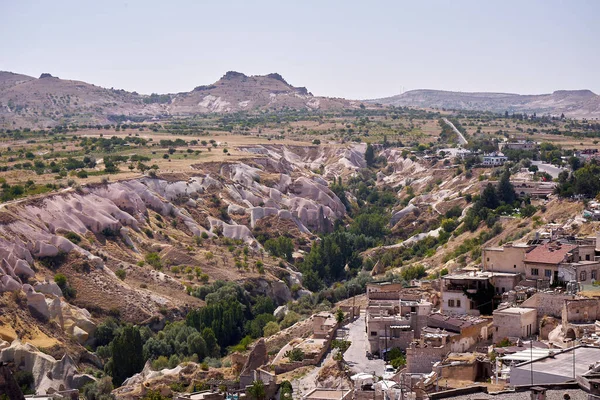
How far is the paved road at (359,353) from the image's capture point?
109 feet

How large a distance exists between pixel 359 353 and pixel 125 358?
1070 cm

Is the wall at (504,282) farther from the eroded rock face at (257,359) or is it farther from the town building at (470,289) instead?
the eroded rock face at (257,359)

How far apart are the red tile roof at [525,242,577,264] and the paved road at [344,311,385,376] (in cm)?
644

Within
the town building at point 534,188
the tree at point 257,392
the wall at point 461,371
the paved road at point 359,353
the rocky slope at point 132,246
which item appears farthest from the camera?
the town building at point 534,188

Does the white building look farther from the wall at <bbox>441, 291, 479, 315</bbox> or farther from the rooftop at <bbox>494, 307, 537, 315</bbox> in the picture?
the rooftop at <bbox>494, 307, 537, 315</bbox>

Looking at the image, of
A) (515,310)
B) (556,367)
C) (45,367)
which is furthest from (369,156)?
(556,367)

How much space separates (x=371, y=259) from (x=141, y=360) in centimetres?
2562

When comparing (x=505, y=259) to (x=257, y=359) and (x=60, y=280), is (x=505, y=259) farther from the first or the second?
(x=60, y=280)

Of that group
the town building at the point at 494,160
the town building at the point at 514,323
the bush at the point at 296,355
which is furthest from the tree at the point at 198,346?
the town building at the point at 494,160

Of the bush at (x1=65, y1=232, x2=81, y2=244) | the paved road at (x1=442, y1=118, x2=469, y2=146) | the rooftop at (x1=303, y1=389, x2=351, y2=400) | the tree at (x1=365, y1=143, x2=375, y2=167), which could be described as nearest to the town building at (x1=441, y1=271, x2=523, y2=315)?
the rooftop at (x1=303, y1=389, x2=351, y2=400)

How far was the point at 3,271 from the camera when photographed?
4972 cm

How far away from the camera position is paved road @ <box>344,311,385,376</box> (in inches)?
1312

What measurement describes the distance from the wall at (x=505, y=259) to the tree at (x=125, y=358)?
13.9m

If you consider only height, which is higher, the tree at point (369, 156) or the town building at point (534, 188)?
the town building at point (534, 188)
